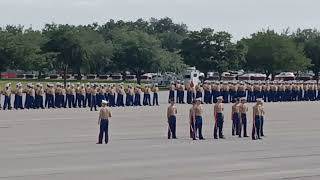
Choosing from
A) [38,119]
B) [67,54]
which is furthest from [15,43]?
[38,119]

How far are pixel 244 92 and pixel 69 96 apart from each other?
1212 centimetres

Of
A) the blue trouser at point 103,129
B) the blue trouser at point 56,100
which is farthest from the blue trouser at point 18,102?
the blue trouser at point 103,129

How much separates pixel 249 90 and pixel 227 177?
3338 cm

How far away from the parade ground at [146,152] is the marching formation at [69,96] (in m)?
6.73

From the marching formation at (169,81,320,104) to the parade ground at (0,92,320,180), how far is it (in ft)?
44.6

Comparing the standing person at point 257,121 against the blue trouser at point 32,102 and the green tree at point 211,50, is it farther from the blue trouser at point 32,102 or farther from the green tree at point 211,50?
the green tree at point 211,50

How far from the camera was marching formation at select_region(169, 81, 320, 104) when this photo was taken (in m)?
46.5

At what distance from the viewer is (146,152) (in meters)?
20.2

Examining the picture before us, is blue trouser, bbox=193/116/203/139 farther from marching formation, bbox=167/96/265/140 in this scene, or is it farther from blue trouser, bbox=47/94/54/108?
blue trouser, bbox=47/94/54/108

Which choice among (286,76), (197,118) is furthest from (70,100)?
(286,76)

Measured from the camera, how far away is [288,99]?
5156cm

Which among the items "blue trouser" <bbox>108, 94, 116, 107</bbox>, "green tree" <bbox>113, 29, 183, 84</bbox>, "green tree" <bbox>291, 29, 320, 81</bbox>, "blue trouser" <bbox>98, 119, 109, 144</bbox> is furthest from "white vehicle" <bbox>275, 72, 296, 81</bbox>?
"blue trouser" <bbox>98, 119, 109, 144</bbox>

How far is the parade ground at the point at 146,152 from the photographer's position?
1608 cm

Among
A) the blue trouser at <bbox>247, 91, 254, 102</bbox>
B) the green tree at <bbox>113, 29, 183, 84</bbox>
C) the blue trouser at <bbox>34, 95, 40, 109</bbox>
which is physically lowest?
the blue trouser at <bbox>34, 95, 40, 109</bbox>
